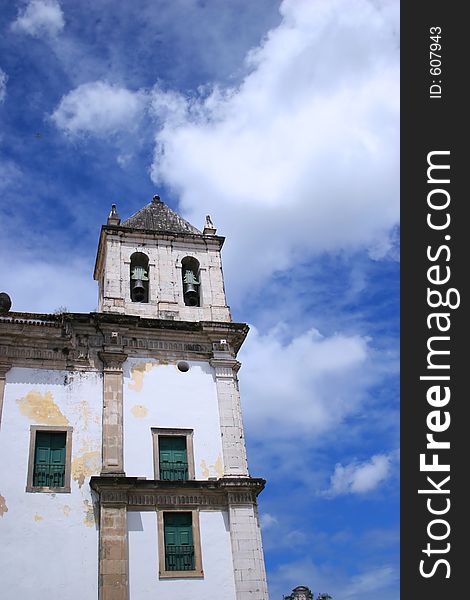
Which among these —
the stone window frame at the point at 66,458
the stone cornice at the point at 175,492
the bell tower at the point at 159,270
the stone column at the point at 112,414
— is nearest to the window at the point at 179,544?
the stone cornice at the point at 175,492

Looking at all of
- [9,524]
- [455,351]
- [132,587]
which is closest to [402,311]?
[455,351]

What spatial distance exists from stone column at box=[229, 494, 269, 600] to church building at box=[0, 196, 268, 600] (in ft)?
0.09

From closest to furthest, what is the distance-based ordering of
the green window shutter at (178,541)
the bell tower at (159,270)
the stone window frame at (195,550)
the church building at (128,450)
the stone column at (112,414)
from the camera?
1. the church building at (128,450)
2. the stone window frame at (195,550)
3. the green window shutter at (178,541)
4. the stone column at (112,414)
5. the bell tower at (159,270)

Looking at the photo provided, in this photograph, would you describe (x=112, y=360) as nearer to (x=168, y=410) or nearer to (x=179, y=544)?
(x=168, y=410)

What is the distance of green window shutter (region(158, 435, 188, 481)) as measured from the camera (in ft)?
65.2

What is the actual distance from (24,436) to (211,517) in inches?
223

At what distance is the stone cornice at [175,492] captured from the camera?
61.5 ft

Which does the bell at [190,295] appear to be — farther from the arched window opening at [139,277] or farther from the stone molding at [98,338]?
the stone molding at [98,338]

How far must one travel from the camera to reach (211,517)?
19.4m

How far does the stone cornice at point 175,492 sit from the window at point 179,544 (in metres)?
0.33

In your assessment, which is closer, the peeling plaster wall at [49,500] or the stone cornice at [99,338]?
the peeling plaster wall at [49,500]

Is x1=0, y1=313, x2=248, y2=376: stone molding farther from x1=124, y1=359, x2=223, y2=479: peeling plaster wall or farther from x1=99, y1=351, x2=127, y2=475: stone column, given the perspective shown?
x1=124, y1=359, x2=223, y2=479: peeling plaster wall

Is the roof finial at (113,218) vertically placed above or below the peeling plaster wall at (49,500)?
above

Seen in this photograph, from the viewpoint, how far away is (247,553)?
18.9m
